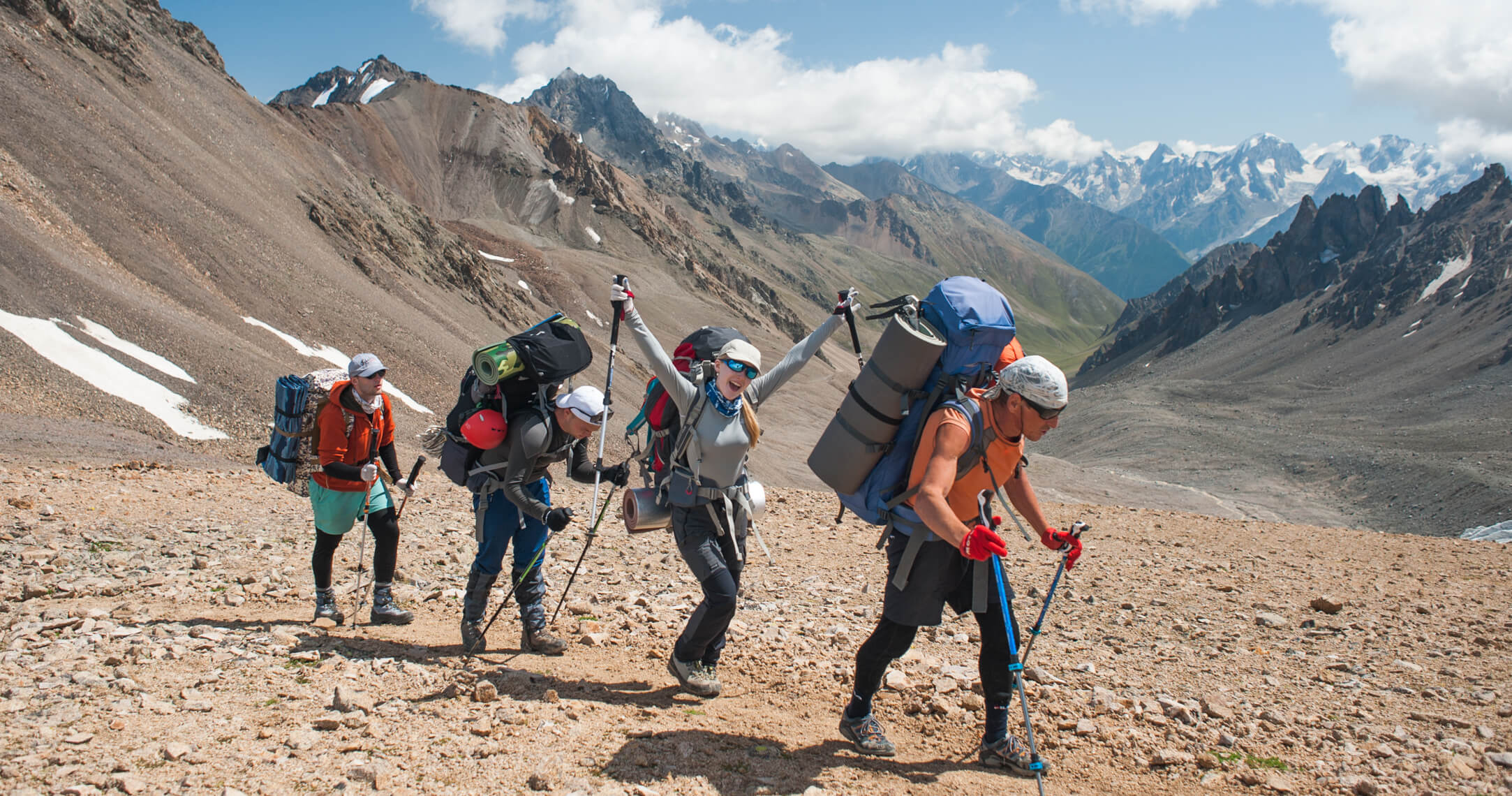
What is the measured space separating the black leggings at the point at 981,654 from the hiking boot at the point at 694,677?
1349 mm

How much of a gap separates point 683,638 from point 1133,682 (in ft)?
12.8

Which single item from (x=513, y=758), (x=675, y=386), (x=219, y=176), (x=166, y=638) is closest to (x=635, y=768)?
(x=513, y=758)

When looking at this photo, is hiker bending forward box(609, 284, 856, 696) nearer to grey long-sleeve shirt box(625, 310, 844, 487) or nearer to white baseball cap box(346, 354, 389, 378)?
grey long-sleeve shirt box(625, 310, 844, 487)

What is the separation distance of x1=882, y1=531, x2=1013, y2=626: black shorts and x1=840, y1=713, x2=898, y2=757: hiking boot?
0.84m

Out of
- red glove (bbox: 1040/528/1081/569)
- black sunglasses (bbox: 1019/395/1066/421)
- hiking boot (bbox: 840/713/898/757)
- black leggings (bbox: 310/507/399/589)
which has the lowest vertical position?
black leggings (bbox: 310/507/399/589)

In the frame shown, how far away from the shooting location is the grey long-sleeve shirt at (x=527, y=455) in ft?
21.4

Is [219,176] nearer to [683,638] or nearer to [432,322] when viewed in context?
[432,322]

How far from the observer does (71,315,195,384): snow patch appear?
70.4ft

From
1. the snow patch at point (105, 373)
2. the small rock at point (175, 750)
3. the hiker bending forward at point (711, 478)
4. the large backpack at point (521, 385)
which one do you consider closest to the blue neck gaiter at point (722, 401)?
the hiker bending forward at point (711, 478)

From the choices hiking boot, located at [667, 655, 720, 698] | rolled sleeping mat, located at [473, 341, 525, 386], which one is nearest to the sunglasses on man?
rolled sleeping mat, located at [473, 341, 525, 386]

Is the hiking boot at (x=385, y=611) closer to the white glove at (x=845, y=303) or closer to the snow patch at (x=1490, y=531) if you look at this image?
the white glove at (x=845, y=303)

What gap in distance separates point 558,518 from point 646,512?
67cm

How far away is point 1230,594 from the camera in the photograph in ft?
35.6

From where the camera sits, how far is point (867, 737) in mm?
5629
